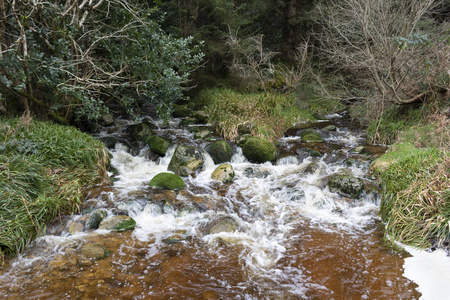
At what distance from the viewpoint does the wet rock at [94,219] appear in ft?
16.5

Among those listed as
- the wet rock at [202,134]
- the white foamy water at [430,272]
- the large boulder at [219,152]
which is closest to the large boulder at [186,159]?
the large boulder at [219,152]

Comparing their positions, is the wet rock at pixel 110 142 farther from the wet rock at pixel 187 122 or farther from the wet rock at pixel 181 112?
the wet rock at pixel 181 112

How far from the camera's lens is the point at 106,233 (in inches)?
192

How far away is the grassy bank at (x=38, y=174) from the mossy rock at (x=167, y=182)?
140 centimetres

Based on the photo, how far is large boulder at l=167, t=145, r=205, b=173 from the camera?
26.1ft

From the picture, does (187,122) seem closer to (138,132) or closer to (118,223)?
(138,132)

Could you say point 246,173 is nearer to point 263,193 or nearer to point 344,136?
point 263,193

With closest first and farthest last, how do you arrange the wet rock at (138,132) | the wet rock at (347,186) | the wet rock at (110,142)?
the wet rock at (347,186)
the wet rock at (110,142)
the wet rock at (138,132)

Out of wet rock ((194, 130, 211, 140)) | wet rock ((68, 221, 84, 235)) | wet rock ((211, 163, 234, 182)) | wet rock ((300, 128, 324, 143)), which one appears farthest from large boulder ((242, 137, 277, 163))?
wet rock ((68, 221, 84, 235))

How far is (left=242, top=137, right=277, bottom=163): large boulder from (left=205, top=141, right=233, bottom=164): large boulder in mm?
632

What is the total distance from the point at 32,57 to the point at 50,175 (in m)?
2.85

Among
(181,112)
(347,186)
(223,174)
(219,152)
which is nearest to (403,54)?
(347,186)

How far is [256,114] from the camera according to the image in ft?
39.4

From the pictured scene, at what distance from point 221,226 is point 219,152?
13.1ft
